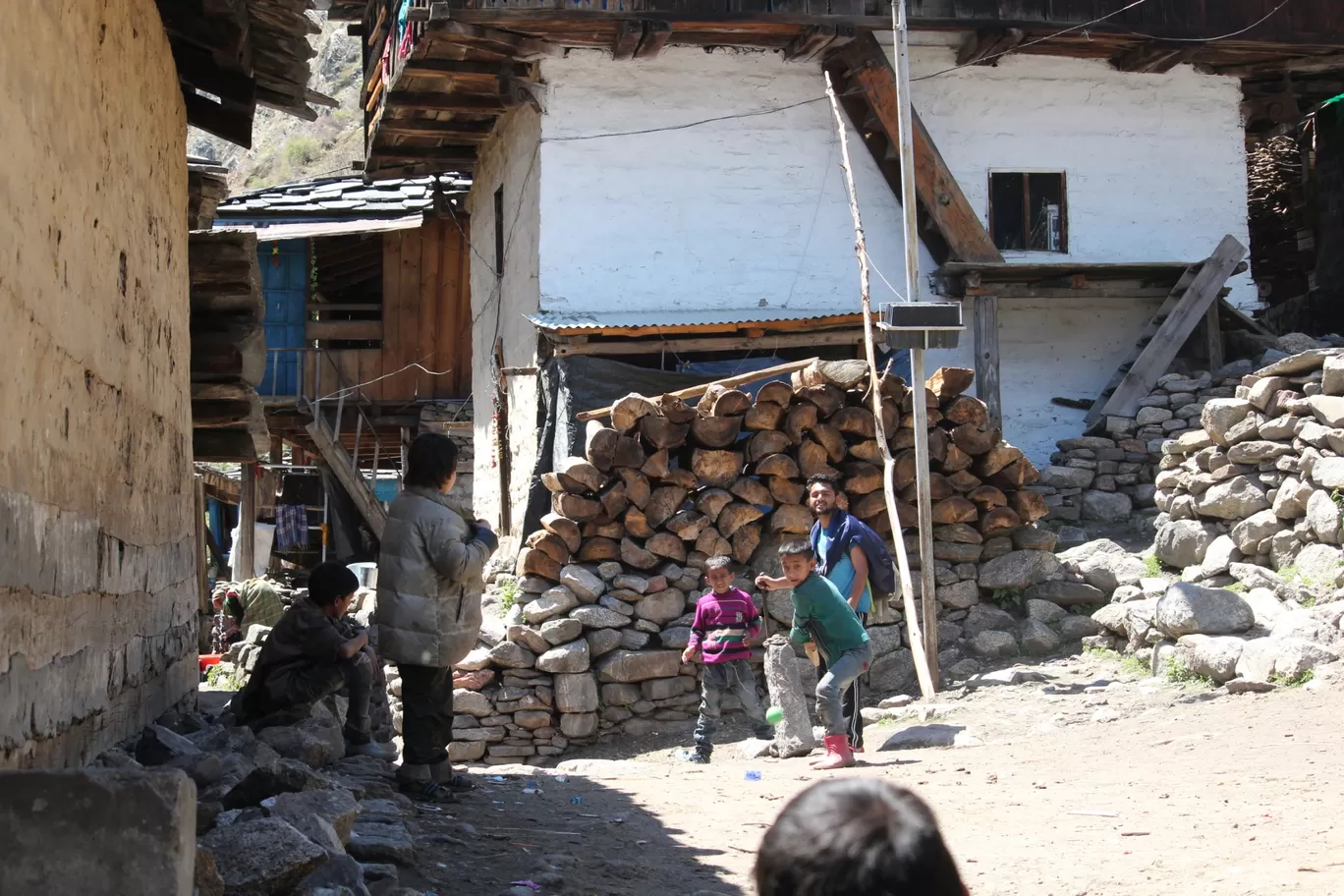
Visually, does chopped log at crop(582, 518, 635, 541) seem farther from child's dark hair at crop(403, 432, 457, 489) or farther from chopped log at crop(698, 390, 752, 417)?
child's dark hair at crop(403, 432, 457, 489)

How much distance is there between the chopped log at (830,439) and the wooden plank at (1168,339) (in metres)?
4.16

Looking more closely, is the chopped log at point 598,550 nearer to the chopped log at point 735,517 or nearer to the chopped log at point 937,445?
the chopped log at point 735,517

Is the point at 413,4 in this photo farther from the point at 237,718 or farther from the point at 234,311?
the point at 237,718

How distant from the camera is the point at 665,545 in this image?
1062 cm

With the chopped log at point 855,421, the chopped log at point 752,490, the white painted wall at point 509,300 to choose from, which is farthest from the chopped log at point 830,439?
the white painted wall at point 509,300

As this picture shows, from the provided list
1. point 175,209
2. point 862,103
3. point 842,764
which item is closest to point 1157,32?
point 862,103

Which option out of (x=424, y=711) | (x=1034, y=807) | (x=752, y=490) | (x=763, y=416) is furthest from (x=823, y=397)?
(x=424, y=711)

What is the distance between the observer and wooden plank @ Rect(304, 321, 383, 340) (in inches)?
701

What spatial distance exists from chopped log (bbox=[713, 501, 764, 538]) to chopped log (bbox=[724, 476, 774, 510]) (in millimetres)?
66

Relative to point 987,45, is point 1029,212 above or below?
below

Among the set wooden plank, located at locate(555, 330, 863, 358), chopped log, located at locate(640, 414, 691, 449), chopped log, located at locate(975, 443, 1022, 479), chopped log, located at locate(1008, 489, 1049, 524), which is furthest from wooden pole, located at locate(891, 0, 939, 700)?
wooden plank, located at locate(555, 330, 863, 358)

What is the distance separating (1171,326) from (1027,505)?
3850 mm

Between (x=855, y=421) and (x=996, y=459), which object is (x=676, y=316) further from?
(x=996, y=459)

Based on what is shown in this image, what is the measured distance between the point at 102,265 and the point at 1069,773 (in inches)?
194
